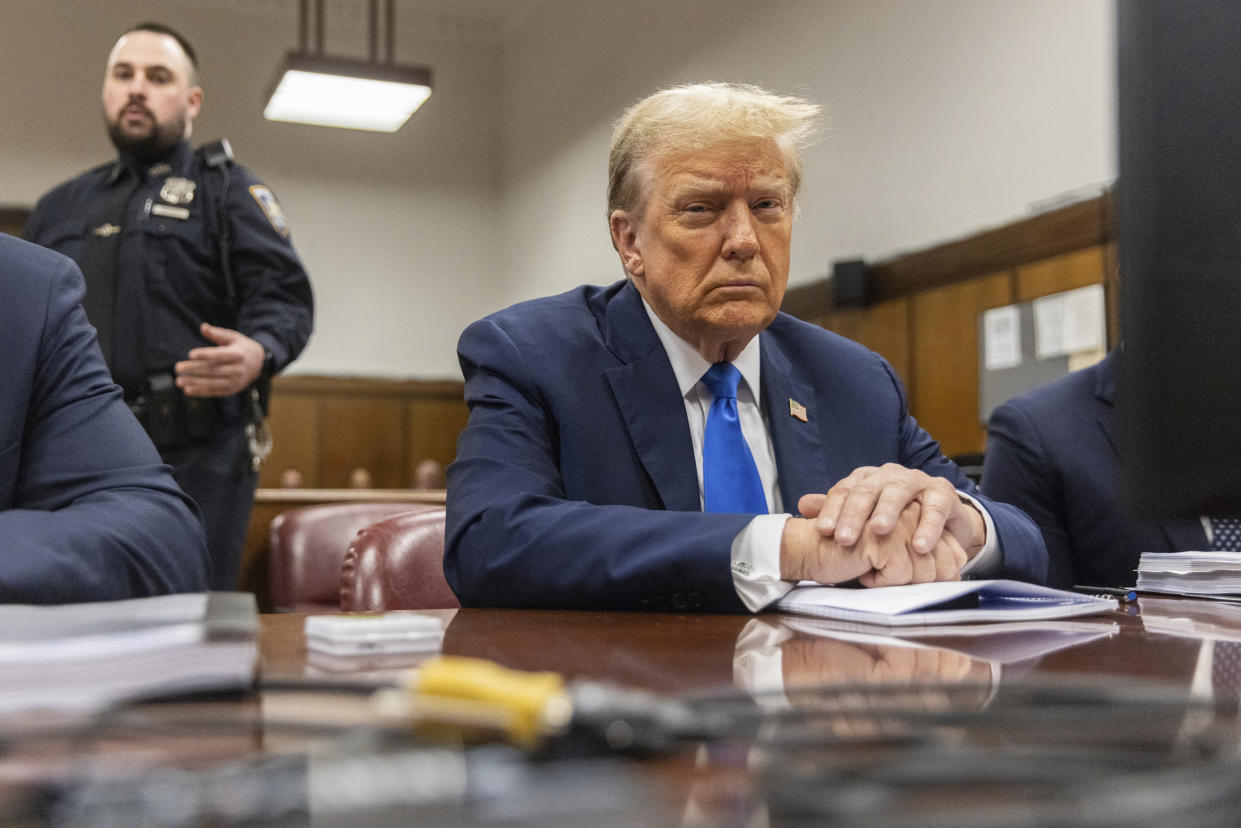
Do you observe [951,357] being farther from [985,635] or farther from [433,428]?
[433,428]

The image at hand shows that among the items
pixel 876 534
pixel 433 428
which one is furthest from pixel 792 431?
pixel 433 428

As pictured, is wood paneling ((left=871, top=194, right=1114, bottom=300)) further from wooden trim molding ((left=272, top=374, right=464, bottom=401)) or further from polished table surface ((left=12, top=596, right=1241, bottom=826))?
wooden trim molding ((left=272, top=374, right=464, bottom=401))

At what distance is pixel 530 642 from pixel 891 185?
474cm

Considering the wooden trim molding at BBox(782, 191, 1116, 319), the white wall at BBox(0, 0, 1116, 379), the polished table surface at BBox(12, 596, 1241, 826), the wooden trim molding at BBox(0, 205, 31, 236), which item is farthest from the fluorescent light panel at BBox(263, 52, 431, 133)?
the polished table surface at BBox(12, 596, 1241, 826)

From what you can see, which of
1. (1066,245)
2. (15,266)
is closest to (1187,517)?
(15,266)

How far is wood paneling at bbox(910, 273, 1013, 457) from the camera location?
4730mm

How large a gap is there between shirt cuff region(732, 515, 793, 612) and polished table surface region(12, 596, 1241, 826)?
366mm

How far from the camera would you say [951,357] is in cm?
487

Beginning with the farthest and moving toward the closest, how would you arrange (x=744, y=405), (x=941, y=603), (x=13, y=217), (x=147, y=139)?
(x=13, y=217) < (x=147, y=139) < (x=744, y=405) < (x=941, y=603)

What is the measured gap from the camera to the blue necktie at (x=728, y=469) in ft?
4.83

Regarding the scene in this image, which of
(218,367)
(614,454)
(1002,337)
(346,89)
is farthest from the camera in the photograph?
(346,89)

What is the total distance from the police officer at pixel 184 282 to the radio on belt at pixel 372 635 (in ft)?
6.58

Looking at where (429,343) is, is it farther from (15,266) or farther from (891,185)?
(15,266)

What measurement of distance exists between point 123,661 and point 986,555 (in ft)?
3.32
